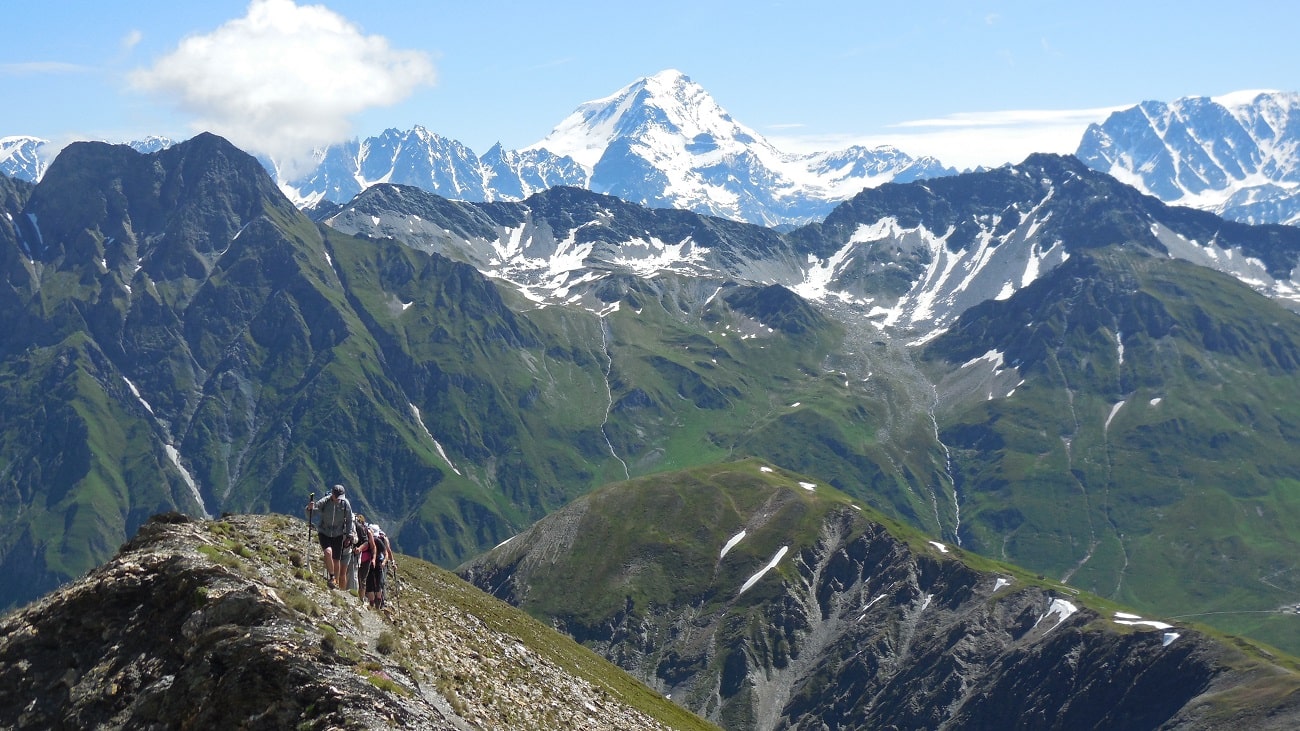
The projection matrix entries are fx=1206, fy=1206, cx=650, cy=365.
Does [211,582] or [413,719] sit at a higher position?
[211,582]

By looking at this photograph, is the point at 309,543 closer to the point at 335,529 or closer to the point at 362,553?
the point at 362,553

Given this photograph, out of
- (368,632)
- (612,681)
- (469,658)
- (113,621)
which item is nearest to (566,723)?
(469,658)

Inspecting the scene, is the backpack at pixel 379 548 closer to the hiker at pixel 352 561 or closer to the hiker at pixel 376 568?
the hiker at pixel 376 568

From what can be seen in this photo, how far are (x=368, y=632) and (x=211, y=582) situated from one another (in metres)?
6.98

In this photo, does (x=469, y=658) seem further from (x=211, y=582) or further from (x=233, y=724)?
(x=233, y=724)

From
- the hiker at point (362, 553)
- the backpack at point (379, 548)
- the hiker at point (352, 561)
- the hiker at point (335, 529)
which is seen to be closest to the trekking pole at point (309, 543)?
the hiker at point (335, 529)

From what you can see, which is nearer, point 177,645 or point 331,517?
point 177,645

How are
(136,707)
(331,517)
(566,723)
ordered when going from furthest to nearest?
(566,723) → (331,517) → (136,707)

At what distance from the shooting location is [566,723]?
5503cm

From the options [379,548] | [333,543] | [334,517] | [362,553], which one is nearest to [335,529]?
[334,517]

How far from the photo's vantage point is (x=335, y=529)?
41.2m

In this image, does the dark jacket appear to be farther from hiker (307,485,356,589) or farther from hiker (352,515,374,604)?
hiker (352,515,374,604)

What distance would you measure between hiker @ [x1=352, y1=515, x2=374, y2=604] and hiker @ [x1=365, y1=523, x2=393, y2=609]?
0.48 ft

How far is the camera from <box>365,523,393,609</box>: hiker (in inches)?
1687
